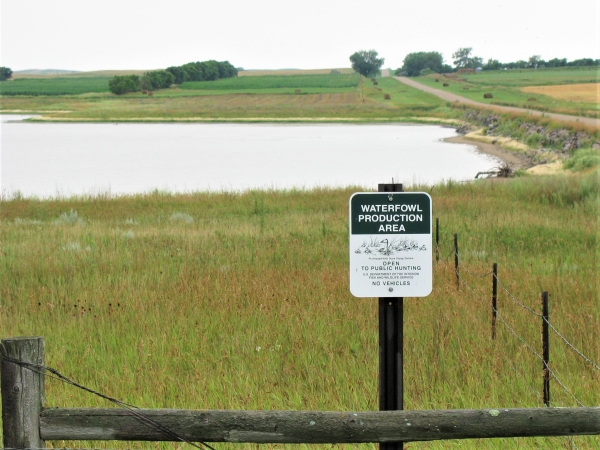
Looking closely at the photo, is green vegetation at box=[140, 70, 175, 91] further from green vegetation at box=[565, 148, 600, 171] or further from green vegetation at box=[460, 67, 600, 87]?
green vegetation at box=[565, 148, 600, 171]

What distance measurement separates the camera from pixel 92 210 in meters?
20.1

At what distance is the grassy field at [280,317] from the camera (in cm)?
595

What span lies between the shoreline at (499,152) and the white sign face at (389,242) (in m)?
33.3

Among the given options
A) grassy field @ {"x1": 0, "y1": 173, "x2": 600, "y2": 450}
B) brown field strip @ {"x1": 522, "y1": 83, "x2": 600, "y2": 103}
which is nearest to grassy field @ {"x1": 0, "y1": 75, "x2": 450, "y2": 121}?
brown field strip @ {"x1": 522, "y1": 83, "x2": 600, "y2": 103}

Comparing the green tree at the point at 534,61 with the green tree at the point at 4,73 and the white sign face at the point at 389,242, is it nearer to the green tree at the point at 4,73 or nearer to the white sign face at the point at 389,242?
the green tree at the point at 4,73

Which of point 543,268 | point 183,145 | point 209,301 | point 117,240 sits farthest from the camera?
point 183,145

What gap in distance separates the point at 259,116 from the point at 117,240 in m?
81.9

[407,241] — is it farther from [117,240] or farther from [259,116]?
[259,116]

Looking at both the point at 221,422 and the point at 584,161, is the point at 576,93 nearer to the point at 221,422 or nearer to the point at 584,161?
the point at 584,161

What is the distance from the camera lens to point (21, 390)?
10.7ft

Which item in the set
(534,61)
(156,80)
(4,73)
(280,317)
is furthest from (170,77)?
(280,317)

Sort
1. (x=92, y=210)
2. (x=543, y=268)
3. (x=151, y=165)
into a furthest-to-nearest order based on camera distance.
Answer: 1. (x=151, y=165)
2. (x=92, y=210)
3. (x=543, y=268)

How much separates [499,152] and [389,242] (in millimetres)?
43930

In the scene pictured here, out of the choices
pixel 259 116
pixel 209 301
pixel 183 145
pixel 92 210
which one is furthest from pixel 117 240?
pixel 259 116
